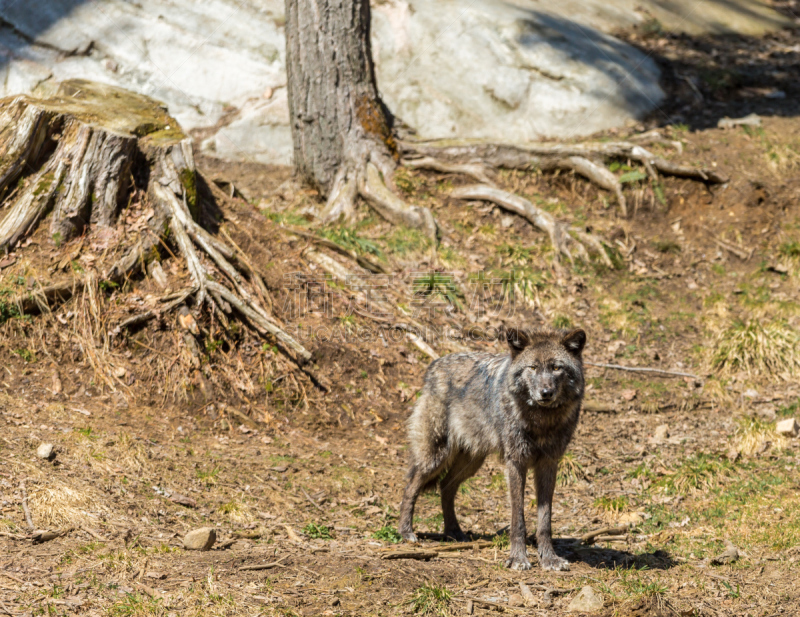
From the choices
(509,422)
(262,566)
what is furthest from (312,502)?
(509,422)

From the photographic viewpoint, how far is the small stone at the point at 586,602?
191 inches

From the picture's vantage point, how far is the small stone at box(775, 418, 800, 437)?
8.27 m

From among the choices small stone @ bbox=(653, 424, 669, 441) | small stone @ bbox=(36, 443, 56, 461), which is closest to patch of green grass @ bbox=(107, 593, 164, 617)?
small stone @ bbox=(36, 443, 56, 461)

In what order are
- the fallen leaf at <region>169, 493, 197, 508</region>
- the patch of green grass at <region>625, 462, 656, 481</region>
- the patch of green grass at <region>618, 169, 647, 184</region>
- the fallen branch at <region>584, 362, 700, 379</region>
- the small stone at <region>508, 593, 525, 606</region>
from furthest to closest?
the patch of green grass at <region>618, 169, 647, 184</region>
the fallen branch at <region>584, 362, 700, 379</region>
the patch of green grass at <region>625, 462, 656, 481</region>
the fallen leaf at <region>169, 493, 197, 508</region>
the small stone at <region>508, 593, 525, 606</region>

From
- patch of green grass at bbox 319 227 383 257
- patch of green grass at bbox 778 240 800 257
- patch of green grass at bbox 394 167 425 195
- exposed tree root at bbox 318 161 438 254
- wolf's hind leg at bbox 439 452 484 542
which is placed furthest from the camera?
patch of green grass at bbox 394 167 425 195

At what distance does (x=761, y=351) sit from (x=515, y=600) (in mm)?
6315

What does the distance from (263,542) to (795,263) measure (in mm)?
9550

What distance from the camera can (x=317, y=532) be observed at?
6.32m

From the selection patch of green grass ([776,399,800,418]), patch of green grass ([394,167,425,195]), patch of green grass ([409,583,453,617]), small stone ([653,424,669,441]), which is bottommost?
small stone ([653,424,669,441])

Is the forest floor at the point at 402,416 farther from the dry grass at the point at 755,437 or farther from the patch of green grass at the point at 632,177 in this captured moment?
the patch of green grass at the point at 632,177

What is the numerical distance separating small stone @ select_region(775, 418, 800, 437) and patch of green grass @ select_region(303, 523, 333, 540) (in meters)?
5.50

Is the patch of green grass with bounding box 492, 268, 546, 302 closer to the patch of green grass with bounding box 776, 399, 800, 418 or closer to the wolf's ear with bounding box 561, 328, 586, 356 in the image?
the patch of green grass with bounding box 776, 399, 800, 418

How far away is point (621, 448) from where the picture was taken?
8578 mm

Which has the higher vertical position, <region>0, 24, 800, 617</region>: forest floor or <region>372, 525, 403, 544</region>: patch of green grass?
<region>0, 24, 800, 617</region>: forest floor
